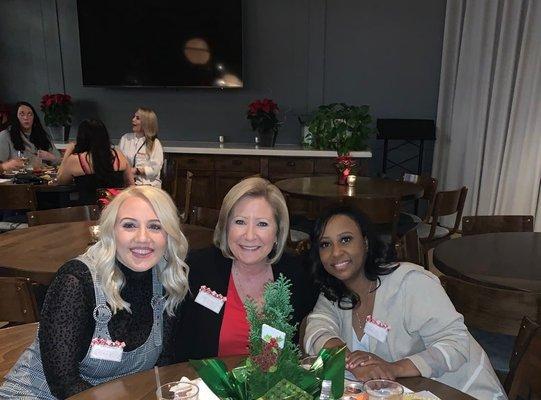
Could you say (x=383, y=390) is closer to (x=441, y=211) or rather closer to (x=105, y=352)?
(x=105, y=352)

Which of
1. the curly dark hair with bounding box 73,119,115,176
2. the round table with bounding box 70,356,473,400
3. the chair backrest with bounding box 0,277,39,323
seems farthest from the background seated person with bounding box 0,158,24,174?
the round table with bounding box 70,356,473,400

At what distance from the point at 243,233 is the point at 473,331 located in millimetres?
1815

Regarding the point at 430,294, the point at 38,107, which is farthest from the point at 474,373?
the point at 38,107

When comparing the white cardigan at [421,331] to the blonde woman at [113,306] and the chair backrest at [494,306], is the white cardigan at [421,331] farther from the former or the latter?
the blonde woman at [113,306]

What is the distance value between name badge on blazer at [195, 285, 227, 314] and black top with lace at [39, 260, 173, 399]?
0.20 m

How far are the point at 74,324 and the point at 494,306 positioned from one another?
1303mm

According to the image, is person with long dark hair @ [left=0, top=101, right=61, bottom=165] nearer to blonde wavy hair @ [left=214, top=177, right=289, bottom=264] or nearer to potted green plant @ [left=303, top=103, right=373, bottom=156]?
potted green plant @ [left=303, top=103, right=373, bottom=156]

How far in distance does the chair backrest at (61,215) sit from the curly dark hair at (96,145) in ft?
2.32

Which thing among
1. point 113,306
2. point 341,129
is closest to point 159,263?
point 113,306

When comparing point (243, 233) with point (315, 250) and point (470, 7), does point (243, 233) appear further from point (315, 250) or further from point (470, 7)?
point (470, 7)

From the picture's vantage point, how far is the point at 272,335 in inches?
33.9

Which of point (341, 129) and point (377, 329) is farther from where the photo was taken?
point (341, 129)

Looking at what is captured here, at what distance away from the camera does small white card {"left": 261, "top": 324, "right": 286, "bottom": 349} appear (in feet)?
2.81

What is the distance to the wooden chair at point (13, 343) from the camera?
64.9 inches
